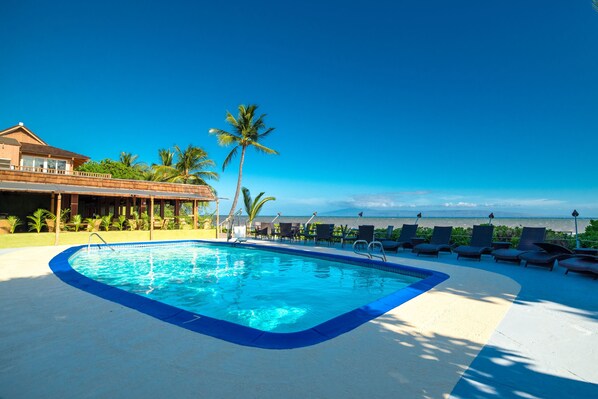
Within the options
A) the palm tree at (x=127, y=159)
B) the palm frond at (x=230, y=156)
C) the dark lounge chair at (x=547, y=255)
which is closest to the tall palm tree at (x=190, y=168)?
the palm frond at (x=230, y=156)

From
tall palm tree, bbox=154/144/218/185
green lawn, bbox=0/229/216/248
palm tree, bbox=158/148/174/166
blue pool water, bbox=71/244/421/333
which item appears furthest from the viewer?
palm tree, bbox=158/148/174/166

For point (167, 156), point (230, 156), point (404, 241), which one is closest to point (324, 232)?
point (404, 241)

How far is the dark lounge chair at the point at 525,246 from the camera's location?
8.35 meters

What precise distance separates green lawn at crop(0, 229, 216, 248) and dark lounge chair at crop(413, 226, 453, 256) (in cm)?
1138

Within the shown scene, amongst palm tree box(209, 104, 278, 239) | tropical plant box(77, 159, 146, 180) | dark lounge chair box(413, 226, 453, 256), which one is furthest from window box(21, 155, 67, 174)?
dark lounge chair box(413, 226, 453, 256)

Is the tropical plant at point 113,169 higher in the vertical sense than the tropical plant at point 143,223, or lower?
higher

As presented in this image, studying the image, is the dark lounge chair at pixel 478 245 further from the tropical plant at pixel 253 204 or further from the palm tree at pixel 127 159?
the palm tree at pixel 127 159

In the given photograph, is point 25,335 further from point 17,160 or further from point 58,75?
point 58,75

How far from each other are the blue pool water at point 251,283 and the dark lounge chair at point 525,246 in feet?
10.1

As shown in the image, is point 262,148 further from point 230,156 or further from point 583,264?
point 583,264

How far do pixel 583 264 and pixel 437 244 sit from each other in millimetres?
4026

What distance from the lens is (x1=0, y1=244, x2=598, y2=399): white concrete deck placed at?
7.05 ft

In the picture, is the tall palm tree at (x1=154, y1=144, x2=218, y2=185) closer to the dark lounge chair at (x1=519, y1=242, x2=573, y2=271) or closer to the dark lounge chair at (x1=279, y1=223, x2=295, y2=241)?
the dark lounge chair at (x1=279, y1=223, x2=295, y2=241)

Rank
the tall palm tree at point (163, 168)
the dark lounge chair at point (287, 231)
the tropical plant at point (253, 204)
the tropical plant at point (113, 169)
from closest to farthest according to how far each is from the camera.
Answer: the dark lounge chair at point (287, 231)
the tropical plant at point (253, 204)
the tall palm tree at point (163, 168)
the tropical plant at point (113, 169)
